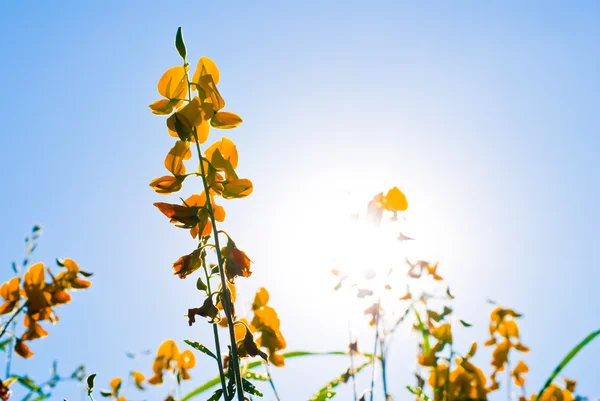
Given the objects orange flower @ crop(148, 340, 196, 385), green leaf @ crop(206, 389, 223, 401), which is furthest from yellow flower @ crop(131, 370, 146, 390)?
green leaf @ crop(206, 389, 223, 401)

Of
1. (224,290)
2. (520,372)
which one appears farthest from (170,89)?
(520,372)

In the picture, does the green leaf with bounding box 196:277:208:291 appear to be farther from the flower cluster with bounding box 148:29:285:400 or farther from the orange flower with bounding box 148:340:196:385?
the orange flower with bounding box 148:340:196:385

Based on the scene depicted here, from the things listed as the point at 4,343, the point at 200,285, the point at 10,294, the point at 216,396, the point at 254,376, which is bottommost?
the point at 216,396

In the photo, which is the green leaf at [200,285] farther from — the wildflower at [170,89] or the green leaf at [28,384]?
the green leaf at [28,384]

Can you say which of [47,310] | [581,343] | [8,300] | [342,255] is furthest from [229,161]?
[8,300]

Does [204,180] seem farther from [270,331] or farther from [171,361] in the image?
[171,361]

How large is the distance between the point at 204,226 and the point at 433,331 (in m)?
1.29

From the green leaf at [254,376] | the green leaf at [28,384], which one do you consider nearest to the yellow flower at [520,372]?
the green leaf at [254,376]

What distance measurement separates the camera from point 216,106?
1351mm

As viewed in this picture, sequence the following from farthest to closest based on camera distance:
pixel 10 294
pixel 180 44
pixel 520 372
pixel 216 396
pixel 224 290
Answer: pixel 520 372 → pixel 10 294 → pixel 180 44 → pixel 216 396 → pixel 224 290

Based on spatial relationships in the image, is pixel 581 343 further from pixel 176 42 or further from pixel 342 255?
pixel 176 42

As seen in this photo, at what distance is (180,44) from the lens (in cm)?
133

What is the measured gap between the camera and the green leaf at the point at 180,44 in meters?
1.30


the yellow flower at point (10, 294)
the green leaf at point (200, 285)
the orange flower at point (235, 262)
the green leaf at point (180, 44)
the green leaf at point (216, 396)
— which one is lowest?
the green leaf at point (216, 396)
